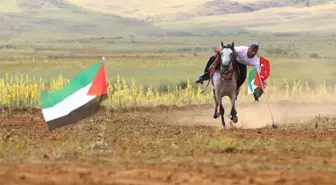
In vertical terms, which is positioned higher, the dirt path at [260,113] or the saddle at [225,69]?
the saddle at [225,69]

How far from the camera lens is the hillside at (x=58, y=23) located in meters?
146

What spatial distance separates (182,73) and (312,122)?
4063 centimetres

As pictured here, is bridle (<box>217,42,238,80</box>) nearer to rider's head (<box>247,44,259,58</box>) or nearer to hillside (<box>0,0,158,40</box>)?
rider's head (<box>247,44,259,58</box>)

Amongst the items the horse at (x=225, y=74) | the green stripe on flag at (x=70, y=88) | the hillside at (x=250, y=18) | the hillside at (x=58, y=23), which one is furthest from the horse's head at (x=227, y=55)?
the hillside at (x=250, y=18)

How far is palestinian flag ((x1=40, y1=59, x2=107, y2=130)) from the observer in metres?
13.2

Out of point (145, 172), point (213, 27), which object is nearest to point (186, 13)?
point (213, 27)

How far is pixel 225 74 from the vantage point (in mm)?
18844

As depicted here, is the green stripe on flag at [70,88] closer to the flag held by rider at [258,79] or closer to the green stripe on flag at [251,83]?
the flag held by rider at [258,79]

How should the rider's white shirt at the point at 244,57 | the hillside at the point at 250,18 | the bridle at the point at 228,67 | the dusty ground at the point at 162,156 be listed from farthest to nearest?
1. the hillside at the point at 250,18
2. the rider's white shirt at the point at 244,57
3. the bridle at the point at 228,67
4. the dusty ground at the point at 162,156

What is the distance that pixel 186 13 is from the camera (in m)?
193

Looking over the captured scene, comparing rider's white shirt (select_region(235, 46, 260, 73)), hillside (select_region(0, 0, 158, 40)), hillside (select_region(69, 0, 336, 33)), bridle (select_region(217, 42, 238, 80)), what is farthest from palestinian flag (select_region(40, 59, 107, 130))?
hillside (select_region(69, 0, 336, 33))

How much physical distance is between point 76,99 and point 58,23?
145 m

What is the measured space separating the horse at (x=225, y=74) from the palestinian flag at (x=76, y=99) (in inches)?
220

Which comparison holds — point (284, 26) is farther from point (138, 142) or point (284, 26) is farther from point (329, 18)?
point (138, 142)
